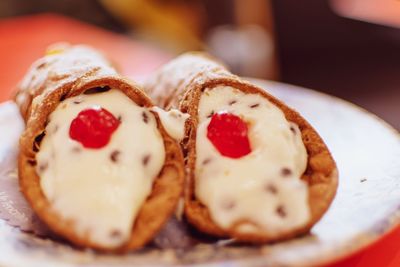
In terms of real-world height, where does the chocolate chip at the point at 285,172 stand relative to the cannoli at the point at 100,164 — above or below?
above

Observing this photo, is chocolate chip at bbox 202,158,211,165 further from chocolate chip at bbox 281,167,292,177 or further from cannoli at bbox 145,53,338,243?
chocolate chip at bbox 281,167,292,177

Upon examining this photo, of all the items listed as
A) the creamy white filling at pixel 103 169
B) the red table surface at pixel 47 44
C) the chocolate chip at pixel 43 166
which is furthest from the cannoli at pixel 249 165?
the red table surface at pixel 47 44

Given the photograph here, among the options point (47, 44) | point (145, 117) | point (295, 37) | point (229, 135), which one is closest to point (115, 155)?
point (145, 117)

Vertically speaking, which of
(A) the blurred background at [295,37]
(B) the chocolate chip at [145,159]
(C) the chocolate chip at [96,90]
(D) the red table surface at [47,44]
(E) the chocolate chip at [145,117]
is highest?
(A) the blurred background at [295,37]

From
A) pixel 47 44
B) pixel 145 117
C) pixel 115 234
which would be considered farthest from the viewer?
pixel 47 44

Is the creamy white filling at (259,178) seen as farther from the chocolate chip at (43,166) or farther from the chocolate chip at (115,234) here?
the chocolate chip at (43,166)

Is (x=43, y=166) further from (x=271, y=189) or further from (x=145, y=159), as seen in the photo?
(x=271, y=189)
